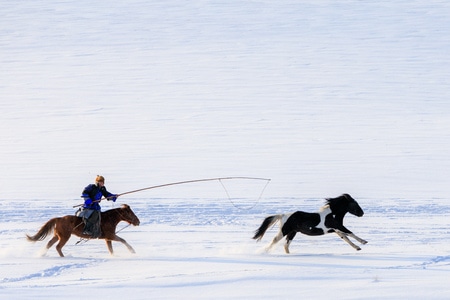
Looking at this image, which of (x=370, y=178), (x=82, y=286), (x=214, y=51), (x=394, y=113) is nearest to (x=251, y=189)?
(x=370, y=178)

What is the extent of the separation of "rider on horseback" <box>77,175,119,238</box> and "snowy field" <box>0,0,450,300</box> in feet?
1.26

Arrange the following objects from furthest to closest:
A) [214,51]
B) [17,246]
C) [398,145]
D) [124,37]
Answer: [124,37] → [214,51] → [398,145] → [17,246]

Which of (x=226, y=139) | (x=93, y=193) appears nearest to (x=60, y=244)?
(x=93, y=193)

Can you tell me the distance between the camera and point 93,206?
1234 centimetres

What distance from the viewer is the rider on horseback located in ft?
39.9

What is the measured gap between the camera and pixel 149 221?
1590 centimetres

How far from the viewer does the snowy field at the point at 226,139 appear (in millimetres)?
10883

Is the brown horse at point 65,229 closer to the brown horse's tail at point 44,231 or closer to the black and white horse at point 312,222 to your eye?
the brown horse's tail at point 44,231

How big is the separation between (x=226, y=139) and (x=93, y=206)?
15692mm

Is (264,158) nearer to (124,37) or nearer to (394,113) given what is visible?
(394,113)

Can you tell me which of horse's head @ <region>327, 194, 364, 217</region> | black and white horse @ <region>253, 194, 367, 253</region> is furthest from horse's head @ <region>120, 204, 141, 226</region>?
horse's head @ <region>327, 194, 364, 217</region>

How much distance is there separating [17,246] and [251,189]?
25.2ft

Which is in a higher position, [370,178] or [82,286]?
[82,286]

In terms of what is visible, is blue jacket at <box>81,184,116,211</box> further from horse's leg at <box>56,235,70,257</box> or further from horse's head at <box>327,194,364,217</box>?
horse's head at <box>327,194,364,217</box>
